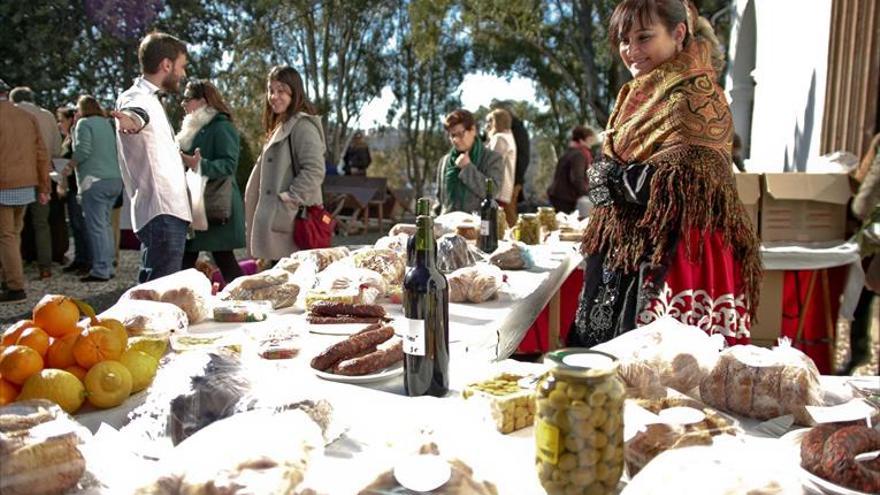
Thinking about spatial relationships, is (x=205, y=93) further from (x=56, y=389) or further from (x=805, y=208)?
(x=805, y=208)

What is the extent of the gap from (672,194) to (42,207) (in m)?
6.54

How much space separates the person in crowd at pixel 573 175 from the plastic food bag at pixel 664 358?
6.05 metres

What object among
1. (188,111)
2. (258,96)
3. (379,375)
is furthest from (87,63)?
(379,375)

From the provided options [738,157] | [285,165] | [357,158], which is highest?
[357,158]

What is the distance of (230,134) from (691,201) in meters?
2.74

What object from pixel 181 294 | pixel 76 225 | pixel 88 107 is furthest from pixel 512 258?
pixel 76 225

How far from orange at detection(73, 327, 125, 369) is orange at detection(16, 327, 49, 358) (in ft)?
0.22

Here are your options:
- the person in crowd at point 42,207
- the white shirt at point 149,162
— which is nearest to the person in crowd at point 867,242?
the white shirt at point 149,162

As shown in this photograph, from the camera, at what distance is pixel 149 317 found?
180cm

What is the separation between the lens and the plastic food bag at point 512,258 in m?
3.17

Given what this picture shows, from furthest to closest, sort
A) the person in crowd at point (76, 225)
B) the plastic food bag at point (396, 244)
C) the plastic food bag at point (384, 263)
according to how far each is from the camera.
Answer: the person in crowd at point (76, 225) < the plastic food bag at point (396, 244) < the plastic food bag at point (384, 263)

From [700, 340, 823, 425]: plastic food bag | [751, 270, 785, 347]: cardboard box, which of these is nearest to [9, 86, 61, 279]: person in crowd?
[751, 270, 785, 347]: cardboard box

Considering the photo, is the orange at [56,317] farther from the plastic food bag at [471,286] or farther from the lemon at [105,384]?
the plastic food bag at [471,286]

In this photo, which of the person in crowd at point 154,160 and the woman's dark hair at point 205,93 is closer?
the person in crowd at point 154,160
